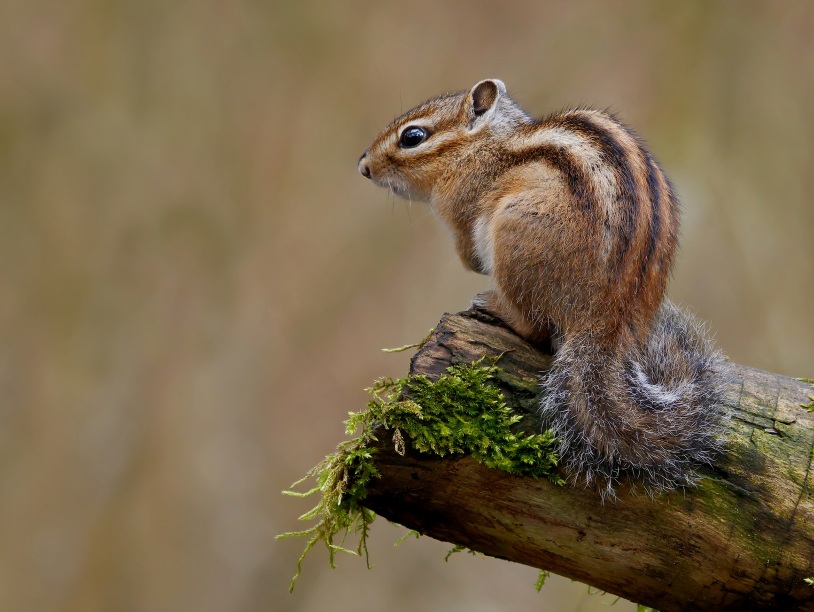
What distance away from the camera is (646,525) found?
236 centimetres

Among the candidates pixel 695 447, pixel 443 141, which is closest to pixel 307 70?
pixel 443 141

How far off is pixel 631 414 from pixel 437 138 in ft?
5.40

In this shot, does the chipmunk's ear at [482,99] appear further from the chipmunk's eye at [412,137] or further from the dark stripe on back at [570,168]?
the dark stripe on back at [570,168]

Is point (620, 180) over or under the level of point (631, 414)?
over

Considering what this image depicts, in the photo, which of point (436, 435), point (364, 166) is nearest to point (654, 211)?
point (436, 435)

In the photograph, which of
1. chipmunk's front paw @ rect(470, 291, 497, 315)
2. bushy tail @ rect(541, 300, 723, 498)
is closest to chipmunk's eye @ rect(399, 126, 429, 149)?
chipmunk's front paw @ rect(470, 291, 497, 315)

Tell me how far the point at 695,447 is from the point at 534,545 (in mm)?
573

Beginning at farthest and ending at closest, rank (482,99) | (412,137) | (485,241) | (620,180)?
(412,137) < (482,99) < (485,241) < (620,180)

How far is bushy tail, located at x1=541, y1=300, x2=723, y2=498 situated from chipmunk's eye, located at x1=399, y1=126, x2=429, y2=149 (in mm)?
1364

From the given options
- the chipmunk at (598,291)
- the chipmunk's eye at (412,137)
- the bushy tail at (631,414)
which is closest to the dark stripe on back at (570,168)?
the chipmunk at (598,291)

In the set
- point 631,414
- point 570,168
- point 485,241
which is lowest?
point 631,414

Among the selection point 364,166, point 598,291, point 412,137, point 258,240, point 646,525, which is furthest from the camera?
point 258,240

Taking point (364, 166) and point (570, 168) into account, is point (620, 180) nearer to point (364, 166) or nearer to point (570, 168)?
point (570, 168)

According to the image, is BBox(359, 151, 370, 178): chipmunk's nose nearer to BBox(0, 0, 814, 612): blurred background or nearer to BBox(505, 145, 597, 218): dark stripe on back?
BBox(505, 145, 597, 218): dark stripe on back
